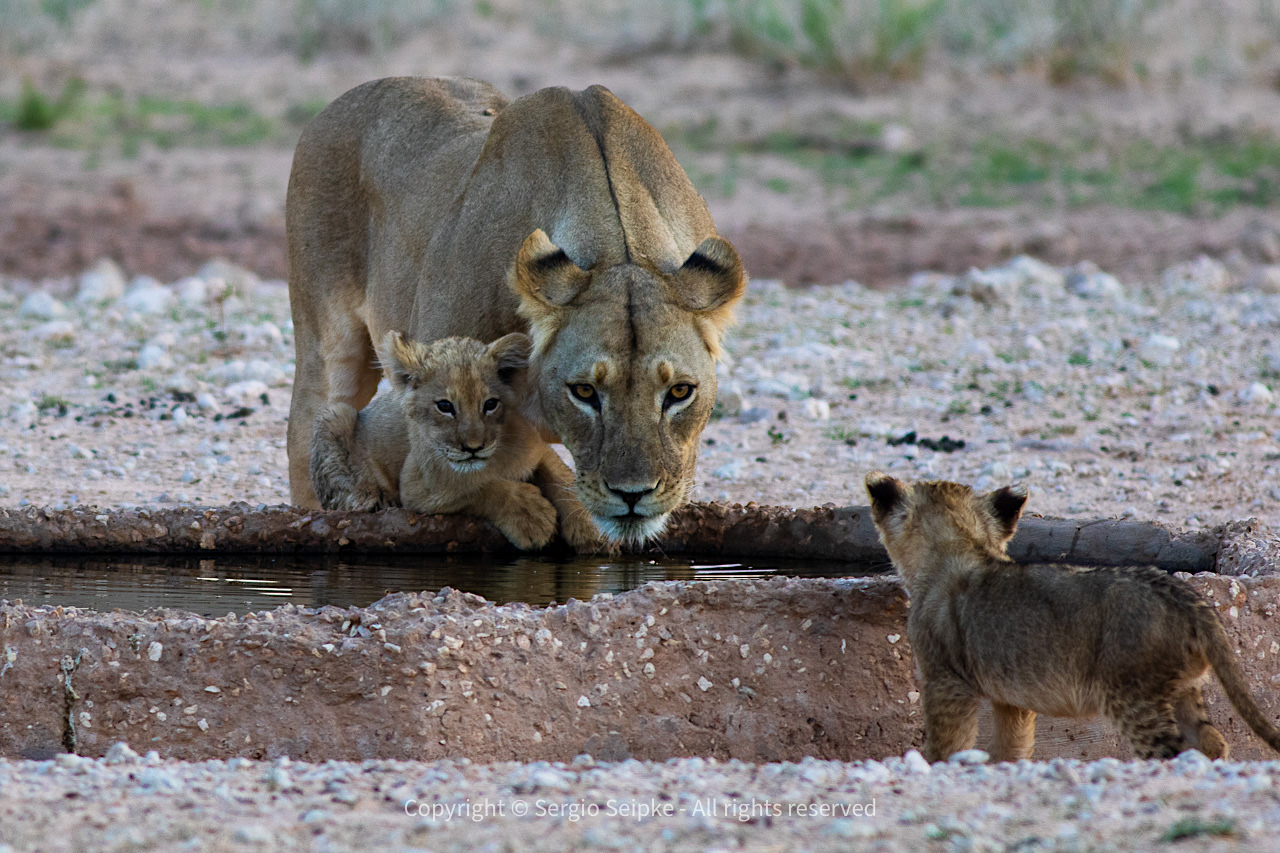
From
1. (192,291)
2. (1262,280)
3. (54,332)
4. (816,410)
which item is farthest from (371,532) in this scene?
(1262,280)

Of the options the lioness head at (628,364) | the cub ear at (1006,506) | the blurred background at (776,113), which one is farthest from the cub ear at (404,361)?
the blurred background at (776,113)

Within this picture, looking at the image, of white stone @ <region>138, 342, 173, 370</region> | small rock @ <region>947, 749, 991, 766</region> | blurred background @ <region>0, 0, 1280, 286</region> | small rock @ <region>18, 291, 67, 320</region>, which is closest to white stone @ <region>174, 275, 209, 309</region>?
small rock @ <region>18, 291, 67, 320</region>

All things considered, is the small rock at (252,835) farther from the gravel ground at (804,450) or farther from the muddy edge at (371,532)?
the muddy edge at (371,532)

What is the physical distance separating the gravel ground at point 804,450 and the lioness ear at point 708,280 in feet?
6.33

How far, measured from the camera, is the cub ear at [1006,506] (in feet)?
15.7

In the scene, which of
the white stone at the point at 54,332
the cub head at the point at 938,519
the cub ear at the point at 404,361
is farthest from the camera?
the white stone at the point at 54,332

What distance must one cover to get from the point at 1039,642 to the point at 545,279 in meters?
2.04

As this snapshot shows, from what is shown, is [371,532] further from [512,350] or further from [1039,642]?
[1039,642]

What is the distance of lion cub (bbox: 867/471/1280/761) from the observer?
13.1ft

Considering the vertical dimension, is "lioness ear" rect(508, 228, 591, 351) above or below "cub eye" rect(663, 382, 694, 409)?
above

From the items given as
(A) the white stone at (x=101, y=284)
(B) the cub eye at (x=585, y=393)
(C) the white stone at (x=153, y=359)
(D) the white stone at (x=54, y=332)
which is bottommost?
(A) the white stone at (x=101, y=284)

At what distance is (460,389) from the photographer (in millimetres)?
5648

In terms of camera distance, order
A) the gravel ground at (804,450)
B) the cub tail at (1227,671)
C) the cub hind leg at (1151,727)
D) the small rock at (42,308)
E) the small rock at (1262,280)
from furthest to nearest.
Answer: the small rock at (1262,280), the small rock at (42,308), the cub hind leg at (1151,727), the cub tail at (1227,671), the gravel ground at (804,450)

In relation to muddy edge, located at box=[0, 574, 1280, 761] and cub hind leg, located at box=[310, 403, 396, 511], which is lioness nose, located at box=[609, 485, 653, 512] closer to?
muddy edge, located at box=[0, 574, 1280, 761]
